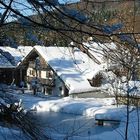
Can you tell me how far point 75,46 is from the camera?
260 cm

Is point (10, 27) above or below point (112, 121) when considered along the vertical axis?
above

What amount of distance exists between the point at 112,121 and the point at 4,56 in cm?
1648

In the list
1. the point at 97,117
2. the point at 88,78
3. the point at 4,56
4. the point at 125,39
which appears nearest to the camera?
the point at 125,39

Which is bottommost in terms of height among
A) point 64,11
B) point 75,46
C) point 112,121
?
point 112,121

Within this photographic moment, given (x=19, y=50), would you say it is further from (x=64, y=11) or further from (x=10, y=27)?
(x=64, y=11)

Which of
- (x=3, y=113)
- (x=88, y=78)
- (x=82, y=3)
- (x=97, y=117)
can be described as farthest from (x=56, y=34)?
(x=88, y=78)

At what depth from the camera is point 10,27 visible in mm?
3012

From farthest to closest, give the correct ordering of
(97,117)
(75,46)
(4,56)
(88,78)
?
1. (88,78)
2. (97,117)
3. (4,56)
4. (75,46)

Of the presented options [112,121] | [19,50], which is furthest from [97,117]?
A: [19,50]

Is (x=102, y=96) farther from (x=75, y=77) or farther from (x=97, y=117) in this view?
(x=97, y=117)

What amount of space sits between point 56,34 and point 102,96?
1058 inches

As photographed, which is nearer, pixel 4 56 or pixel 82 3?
pixel 82 3

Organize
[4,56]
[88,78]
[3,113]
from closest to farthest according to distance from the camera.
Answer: [3,113], [4,56], [88,78]

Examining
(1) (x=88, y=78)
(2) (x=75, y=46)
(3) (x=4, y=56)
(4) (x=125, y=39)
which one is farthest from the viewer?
(1) (x=88, y=78)
